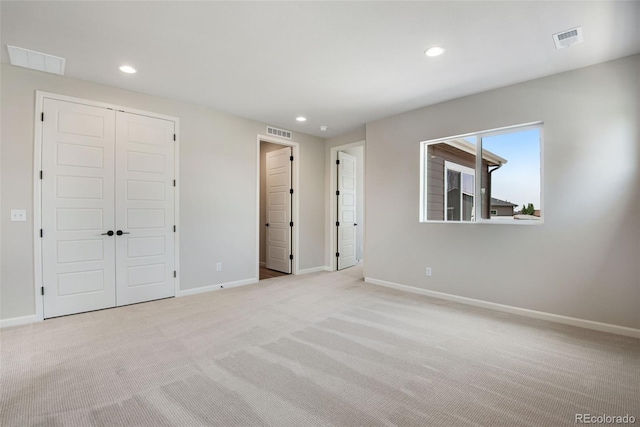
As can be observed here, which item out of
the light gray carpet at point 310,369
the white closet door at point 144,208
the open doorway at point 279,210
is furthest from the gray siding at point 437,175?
the white closet door at point 144,208

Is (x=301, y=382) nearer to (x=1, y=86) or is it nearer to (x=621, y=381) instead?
(x=621, y=381)

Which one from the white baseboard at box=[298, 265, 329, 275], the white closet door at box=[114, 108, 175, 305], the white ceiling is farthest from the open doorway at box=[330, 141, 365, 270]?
the white closet door at box=[114, 108, 175, 305]

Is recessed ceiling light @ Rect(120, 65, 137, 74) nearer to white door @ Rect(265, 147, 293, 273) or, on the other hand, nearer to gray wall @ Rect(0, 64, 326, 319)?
gray wall @ Rect(0, 64, 326, 319)

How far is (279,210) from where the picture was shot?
20.1 feet

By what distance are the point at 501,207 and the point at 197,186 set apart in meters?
4.35

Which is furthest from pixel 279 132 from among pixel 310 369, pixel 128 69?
pixel 310 369

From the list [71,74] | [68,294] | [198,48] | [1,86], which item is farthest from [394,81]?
[68,294]

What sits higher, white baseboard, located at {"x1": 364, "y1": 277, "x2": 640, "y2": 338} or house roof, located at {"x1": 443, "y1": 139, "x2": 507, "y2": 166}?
house roof, located at {"x1": 443, "y1": 139, "x2": 507, "y2": 166}

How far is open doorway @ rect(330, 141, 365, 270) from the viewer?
20.5ft

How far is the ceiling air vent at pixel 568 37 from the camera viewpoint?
97.0 inches

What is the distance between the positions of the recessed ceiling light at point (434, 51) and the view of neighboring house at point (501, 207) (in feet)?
6.78

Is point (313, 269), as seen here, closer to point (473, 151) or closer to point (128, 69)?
point (473, 151)

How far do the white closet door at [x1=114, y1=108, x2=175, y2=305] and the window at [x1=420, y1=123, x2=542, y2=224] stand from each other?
3.83 metres

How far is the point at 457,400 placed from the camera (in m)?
1.91
